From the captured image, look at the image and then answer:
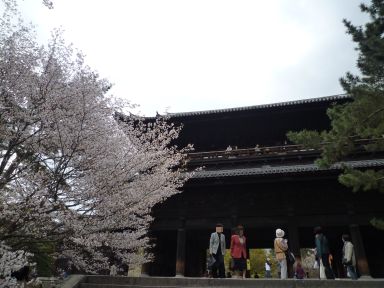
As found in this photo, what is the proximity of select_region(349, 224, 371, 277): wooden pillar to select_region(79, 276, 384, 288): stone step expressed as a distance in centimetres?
590

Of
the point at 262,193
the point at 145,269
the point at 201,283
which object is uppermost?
the point at 262,193

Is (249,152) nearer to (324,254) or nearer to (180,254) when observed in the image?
(180,254)

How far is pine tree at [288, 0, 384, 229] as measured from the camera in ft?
31.2

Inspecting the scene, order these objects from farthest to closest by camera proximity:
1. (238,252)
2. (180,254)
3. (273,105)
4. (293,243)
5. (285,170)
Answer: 1. (273,105)
2. (180,254)
3. (293,243)
4. (285,170)
5. (238,252)

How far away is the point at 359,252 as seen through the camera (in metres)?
14.0

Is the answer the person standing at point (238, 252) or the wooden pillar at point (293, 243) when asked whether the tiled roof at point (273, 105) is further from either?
the person standing at point (238, 252)

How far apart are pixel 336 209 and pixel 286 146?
382cm

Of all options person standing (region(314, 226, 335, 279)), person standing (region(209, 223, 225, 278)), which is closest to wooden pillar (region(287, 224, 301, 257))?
person standing (region(314, 226, 335, 279))

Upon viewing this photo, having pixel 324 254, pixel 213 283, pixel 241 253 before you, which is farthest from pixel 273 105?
pixel 213 283

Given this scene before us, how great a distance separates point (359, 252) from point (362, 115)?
716 centimetres

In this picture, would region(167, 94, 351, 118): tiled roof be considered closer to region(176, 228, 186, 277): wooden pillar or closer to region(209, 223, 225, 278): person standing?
region(176, 228, 186, 277): wooden pillar

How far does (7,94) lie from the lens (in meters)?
7.66

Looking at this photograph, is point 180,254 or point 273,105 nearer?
point 180,254

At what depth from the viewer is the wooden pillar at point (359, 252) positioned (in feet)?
45.1
